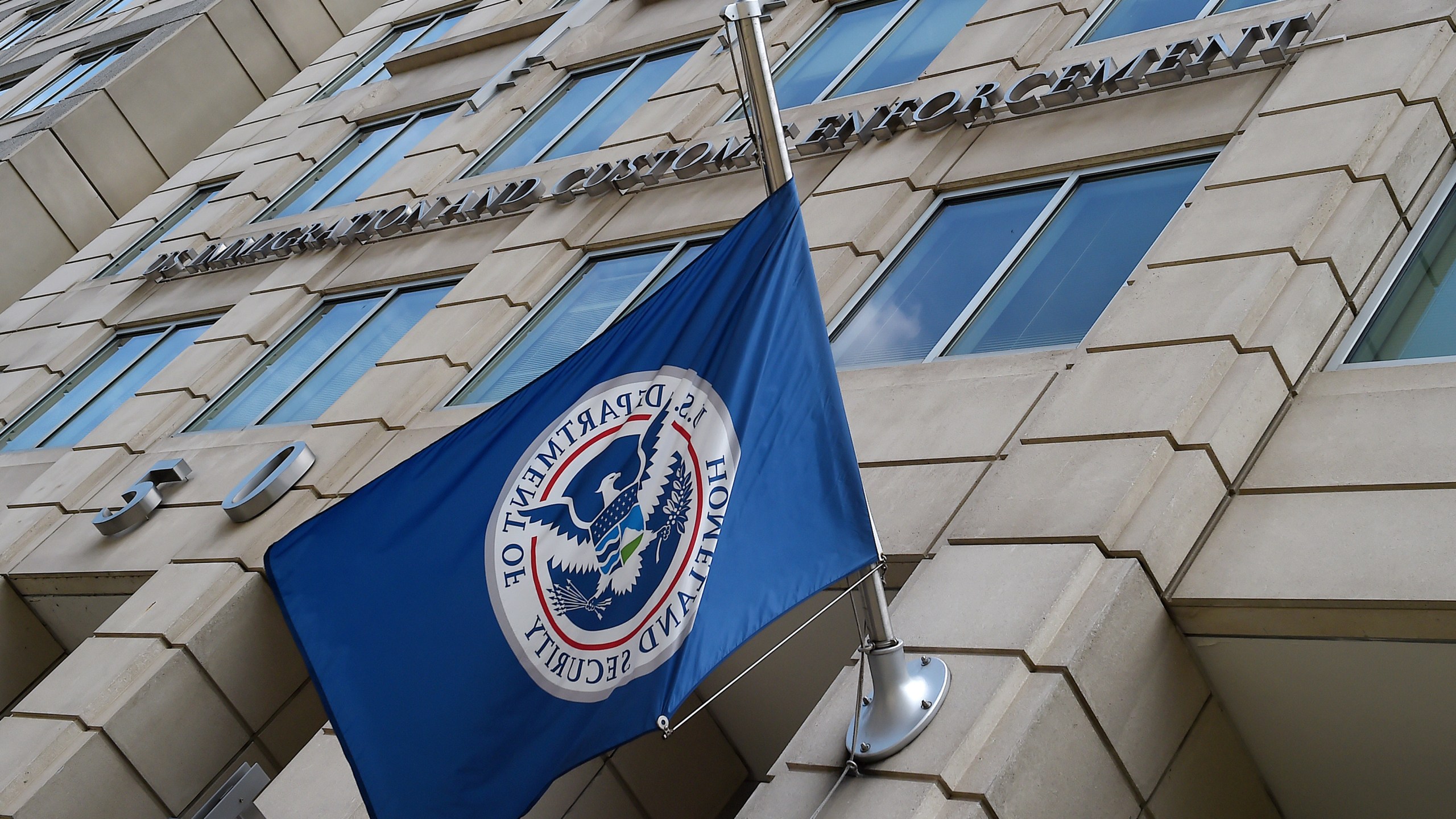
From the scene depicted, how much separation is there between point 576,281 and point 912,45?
179 inches

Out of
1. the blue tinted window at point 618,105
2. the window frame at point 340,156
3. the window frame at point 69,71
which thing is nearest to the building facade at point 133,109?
the window frame at point 69,71

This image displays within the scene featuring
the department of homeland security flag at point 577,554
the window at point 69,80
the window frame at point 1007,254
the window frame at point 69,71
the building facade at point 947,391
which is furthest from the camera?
the window at point 69,80

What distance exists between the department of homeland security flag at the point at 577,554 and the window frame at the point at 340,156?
14724mm

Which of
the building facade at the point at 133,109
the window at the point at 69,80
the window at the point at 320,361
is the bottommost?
the window at the point at 320,361

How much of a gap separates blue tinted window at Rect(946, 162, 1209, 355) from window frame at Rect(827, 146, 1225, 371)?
0.05m

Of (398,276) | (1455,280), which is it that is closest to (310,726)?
(398,276)

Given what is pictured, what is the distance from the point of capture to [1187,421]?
7441 mm

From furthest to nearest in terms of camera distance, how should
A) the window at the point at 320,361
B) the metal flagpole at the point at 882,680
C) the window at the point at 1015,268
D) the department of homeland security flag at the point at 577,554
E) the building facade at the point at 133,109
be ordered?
the building facade at the point at 133,109 → the window at the point at 320,361 → the window at the point at 1015,268 → the metal flagpole at the point at 882,680 → the department of homeland security flag at the point at 577,554

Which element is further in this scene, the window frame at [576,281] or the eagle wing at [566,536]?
the window frame at [576,281]

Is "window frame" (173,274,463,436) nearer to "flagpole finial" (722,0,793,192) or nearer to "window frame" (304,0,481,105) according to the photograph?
"window frame" (304,0,481,105)

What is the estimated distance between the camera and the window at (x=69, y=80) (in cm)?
2809

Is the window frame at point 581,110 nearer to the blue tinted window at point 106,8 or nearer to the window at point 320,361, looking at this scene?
the window at point 320,361

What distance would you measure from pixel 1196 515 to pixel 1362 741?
4.77 ft

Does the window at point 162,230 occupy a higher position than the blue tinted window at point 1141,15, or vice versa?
the window at point 162,230
